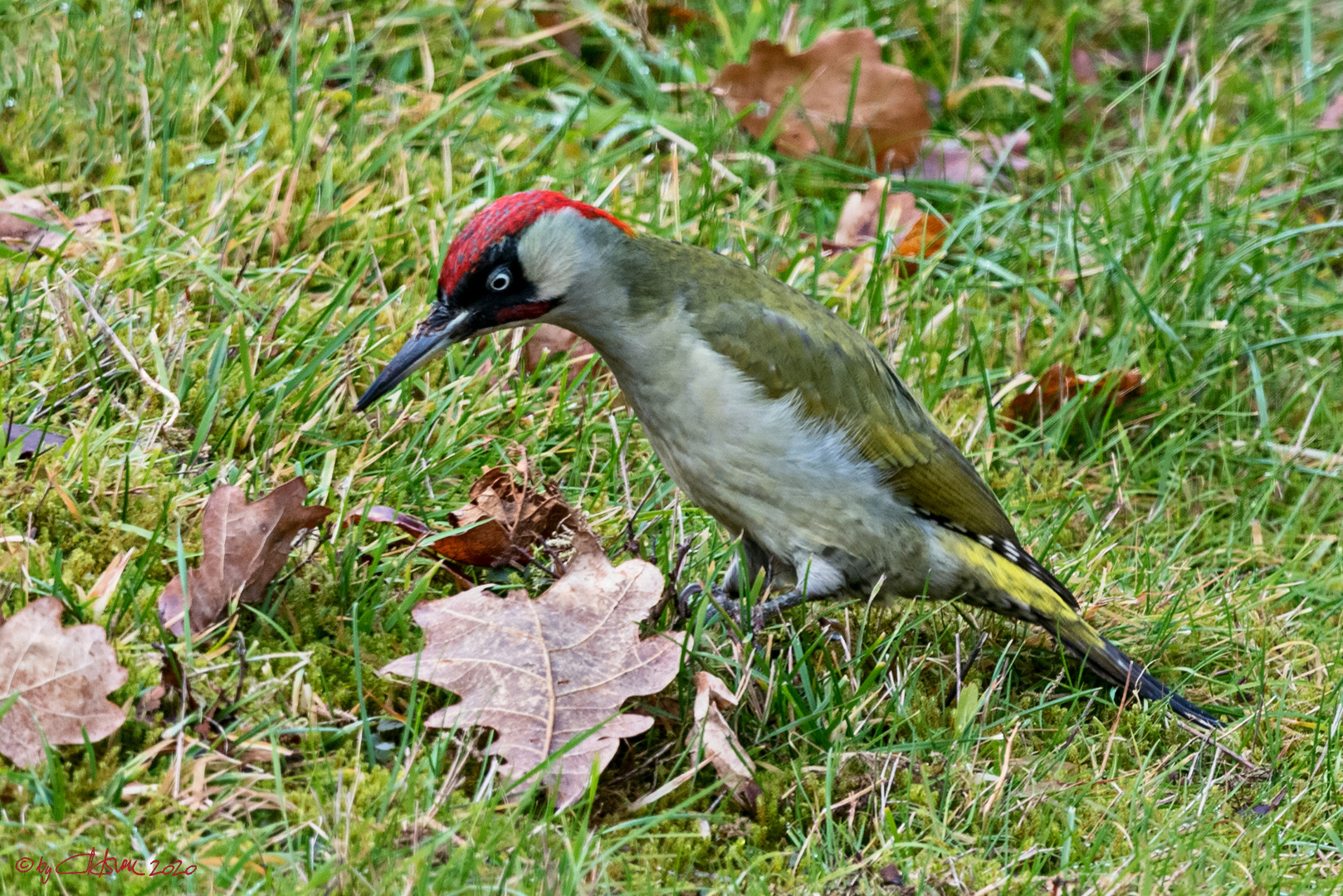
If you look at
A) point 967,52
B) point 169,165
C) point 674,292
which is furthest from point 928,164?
point 169,165

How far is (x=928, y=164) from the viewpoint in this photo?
202 inches

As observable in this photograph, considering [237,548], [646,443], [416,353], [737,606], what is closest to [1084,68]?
[646,443]

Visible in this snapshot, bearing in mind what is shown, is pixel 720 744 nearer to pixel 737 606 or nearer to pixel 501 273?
pixel 737 606

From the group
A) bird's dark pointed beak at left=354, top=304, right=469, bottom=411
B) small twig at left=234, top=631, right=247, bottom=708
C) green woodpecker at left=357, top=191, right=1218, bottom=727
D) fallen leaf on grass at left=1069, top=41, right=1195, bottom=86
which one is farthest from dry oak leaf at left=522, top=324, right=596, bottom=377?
fallen leaf on grass at left=1069, top=41, right=1195, bottom=86

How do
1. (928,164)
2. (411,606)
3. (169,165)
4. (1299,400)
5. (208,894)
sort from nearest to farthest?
(208,894), (411,606), (169,165), (1299,400), (928,164)

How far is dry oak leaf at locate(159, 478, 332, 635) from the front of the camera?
100 inches

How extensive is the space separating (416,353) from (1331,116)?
4026 mm

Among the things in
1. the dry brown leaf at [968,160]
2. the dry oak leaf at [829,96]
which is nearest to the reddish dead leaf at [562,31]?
the dry oak leaf at [829,96]

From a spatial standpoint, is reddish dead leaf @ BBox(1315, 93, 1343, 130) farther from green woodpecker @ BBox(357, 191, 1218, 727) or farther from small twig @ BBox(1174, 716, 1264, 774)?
small twig @ BBox(1174, 716, 1264, 774)

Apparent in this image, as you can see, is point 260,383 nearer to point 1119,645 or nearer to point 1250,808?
point 1119,645

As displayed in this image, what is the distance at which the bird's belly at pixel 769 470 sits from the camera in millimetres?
3061

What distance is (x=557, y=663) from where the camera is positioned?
2559 mm

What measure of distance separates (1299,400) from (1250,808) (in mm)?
2071
